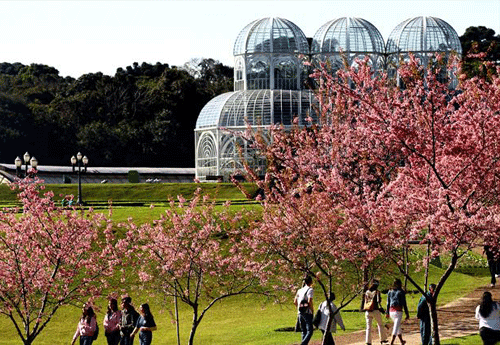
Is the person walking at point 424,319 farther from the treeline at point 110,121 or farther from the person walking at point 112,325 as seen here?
the treeline at point 110,121

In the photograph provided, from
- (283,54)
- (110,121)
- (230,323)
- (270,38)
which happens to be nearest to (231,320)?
(230,323)

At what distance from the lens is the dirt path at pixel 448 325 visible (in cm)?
2392

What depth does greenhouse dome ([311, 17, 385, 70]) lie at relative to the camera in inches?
2800

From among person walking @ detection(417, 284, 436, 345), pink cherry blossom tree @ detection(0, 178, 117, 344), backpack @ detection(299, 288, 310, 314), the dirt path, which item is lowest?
the dirt path

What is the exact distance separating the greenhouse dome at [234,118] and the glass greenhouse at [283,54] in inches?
2.6

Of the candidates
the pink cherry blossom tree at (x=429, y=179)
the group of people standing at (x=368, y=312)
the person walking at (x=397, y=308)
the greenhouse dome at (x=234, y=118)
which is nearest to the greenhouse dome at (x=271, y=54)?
the greenhouse dome at (x=234, y=118)

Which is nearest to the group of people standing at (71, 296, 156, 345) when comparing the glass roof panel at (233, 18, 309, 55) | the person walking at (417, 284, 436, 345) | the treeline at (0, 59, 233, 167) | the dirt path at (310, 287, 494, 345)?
the dirt path at (310, 287, 494, 345)

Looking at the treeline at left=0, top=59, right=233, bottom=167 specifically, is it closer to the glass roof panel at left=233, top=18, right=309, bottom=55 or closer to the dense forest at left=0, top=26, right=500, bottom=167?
the dense forest at left=0, top=26, right=500, bottom=167

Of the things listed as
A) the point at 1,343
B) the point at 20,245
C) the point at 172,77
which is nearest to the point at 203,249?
the point at 20,245

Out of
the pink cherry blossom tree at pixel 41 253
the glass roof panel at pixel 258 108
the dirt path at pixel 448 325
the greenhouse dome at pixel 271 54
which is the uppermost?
the greenhouse dome at pixel 271 54

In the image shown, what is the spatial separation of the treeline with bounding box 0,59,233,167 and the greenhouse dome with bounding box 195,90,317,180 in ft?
61.1

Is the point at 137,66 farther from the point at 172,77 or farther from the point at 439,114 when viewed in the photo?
the point at 439,114

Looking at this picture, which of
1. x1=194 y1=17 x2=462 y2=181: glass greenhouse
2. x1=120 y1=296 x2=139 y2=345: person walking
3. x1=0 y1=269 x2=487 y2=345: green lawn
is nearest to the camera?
x1=120 y1=296 x2=139 y2=345: person walking

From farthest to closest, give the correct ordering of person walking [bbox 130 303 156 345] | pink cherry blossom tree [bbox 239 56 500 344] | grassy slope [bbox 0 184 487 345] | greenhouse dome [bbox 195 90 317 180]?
greenhouse dome [bbox 195 90 317 180] → grassy slope [bbox 0 184 487 345] → person walking [bbox 130 303 156 345] → pink cherry blossom tree [bbox 239 56 500 344]
